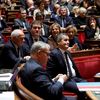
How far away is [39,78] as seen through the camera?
2.44 metres

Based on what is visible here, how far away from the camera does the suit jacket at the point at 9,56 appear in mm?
4134

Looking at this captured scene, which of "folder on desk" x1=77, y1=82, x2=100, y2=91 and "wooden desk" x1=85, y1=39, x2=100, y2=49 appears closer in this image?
"folder on desk" x1=77, y1=82, x2=100, y2=91

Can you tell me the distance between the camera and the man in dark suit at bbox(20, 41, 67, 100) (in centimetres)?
242

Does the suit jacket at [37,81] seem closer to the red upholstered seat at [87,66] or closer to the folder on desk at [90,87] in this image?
the folder on desk at [90,87]

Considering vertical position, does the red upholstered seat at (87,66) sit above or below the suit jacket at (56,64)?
below

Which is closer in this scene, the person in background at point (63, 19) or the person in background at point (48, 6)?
the person in background at point (63, 19)

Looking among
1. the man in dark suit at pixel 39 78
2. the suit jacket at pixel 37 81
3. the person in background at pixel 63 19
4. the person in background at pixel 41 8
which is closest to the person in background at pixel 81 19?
the person in background at pixel 63 19

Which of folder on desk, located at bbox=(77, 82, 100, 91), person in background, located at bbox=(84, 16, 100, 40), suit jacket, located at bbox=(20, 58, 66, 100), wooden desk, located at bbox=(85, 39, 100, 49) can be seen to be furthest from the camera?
person in background, located at bbox=(84, 16, 100, 40)

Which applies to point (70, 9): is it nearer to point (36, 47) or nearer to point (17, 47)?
point (17, 47)

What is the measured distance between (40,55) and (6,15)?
5.62 metres

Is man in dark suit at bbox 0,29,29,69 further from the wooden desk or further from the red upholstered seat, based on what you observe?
the wooden desk

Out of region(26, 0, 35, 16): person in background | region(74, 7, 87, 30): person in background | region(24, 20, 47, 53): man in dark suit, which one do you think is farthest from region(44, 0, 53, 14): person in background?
region(24, 20, 47, 53): man in dark suit

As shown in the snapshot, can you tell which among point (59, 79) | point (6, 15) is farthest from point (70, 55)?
point (6, 15)

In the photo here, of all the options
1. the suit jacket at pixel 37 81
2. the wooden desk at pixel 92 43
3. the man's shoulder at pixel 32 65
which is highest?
the man's shoulder at pixel 32 65
